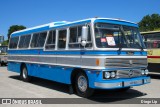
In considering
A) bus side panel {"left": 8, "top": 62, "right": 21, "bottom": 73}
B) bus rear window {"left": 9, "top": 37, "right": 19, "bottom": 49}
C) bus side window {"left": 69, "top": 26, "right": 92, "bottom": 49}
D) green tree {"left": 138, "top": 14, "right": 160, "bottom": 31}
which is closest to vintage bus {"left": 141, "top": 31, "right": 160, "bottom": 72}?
bus side window {"left": 69, "top": 26, "right": 92, "bottom": 49}

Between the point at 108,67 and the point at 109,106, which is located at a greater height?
the point at 108,67

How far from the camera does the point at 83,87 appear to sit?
9.21 meters

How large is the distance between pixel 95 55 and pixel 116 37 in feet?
3.30

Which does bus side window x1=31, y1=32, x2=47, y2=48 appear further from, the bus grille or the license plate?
the license plate

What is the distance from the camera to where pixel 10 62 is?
15.5 m

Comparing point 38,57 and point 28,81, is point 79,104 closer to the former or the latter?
point 38,57

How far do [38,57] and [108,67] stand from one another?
183 inches

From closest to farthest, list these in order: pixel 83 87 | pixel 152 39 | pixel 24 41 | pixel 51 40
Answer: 1. pixel 83 87
2. pixel 51 40
3. pixel 24 41
4. pixel 152 39

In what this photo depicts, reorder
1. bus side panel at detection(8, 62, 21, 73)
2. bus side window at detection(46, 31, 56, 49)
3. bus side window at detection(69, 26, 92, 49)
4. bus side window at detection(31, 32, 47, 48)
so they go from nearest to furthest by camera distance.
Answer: bus side window at detection(69, 26, 92, 49) → bus side window at detection(46, 31, 56, 49) → bus side window at detection(31, 32, 47, 48) → bus side panel at detection(8, 62, 21, 73)

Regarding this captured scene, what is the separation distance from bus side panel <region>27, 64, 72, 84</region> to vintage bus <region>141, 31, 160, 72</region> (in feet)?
19.2

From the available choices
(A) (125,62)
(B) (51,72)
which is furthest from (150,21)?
(A) (125,62)

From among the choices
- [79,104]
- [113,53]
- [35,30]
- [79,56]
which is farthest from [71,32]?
[35,30]

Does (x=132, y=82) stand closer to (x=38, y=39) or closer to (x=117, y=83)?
(x=117, y=83)

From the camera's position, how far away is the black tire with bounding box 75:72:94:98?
8.94 m
